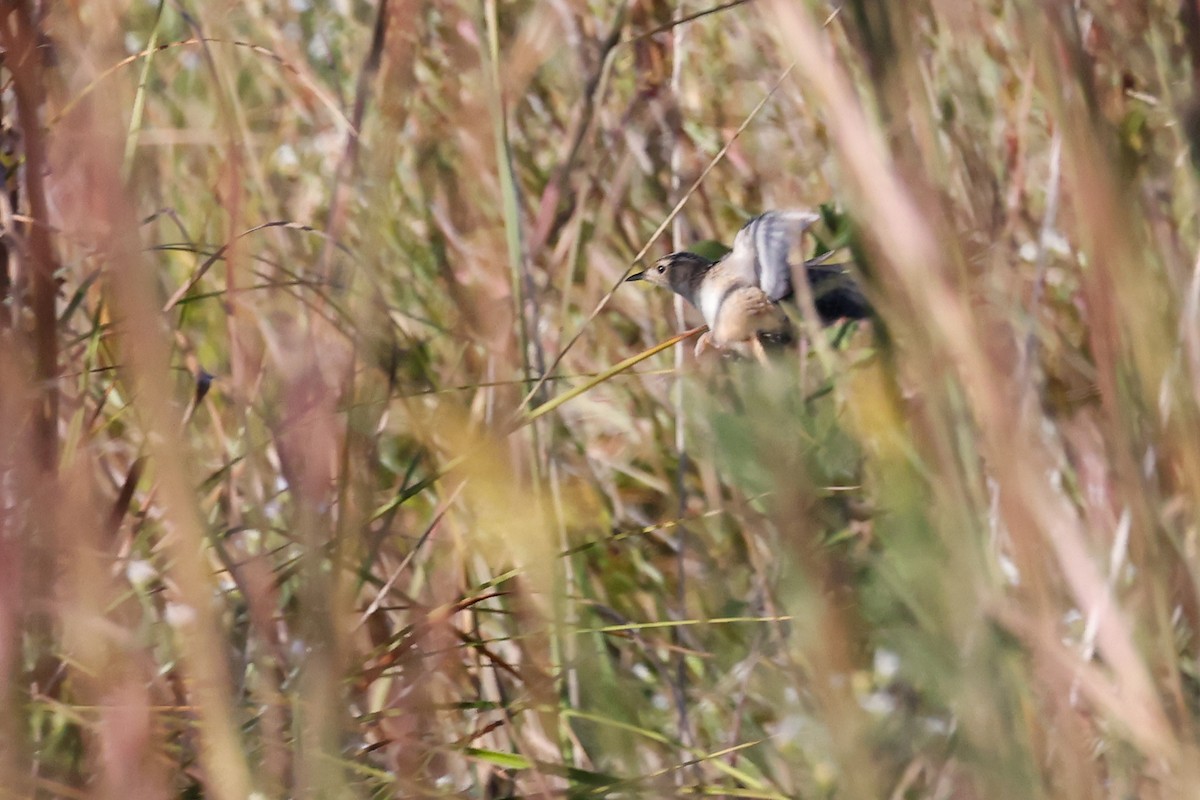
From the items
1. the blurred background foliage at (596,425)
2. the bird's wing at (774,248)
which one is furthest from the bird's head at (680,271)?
the bird's wing at (774,248)

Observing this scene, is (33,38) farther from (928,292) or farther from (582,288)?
(582,288)

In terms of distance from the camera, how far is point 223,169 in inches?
35.0

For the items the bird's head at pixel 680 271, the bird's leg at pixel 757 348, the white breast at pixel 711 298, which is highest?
the bird's head at pixel 680 271

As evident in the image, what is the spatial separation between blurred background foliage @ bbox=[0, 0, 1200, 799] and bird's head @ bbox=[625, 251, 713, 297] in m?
0.02

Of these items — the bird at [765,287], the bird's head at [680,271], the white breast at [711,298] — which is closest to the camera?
the bird at [765,287]

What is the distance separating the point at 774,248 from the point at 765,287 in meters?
0.03

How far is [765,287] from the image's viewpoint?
2.55ft

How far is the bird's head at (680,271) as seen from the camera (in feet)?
3.18

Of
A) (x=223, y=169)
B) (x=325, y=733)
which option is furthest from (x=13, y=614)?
(x=223, y=169)

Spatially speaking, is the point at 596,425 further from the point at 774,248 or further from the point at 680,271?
the point at 774,248

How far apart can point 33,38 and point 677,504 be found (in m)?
0.56

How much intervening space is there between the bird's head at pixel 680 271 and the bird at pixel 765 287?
45mm

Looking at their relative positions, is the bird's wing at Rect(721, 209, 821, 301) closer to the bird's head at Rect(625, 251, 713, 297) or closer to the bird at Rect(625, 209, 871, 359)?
the bird at Rect(625, 209, 871, 359)

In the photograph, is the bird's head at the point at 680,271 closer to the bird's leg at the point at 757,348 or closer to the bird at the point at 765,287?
the bird at the point at 765,287
